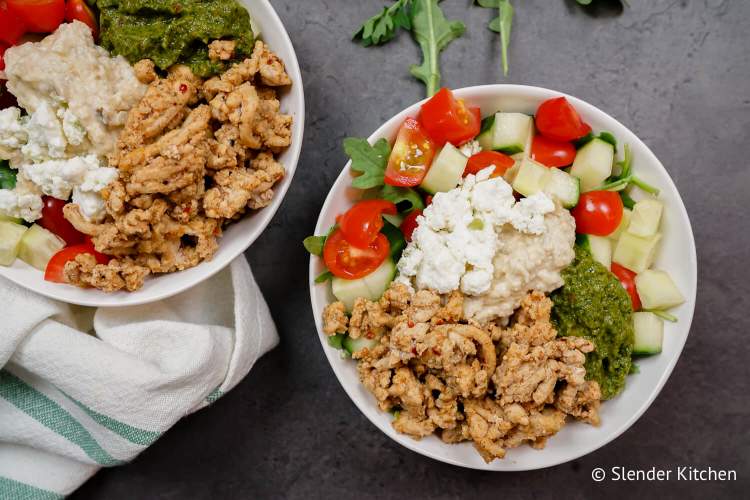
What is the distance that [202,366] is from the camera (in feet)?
9.37

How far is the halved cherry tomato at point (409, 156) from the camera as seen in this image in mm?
2699

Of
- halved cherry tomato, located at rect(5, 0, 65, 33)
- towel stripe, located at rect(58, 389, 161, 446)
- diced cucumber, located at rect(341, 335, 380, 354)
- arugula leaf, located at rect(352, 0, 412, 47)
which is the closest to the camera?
halved cherry tomato, located at rect(5, 0, 65, 33)

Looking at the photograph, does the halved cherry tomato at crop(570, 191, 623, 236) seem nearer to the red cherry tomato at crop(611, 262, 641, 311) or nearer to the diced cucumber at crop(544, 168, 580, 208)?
the diced cucumber at crop(544, 168, 580, 208)

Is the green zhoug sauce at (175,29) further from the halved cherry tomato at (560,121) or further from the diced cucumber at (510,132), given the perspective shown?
the halved cherry tomato at (560,121)

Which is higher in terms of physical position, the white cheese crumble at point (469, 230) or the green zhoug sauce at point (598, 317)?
the white cheese crumble at point (469, 230)

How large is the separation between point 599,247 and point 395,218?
90 cm

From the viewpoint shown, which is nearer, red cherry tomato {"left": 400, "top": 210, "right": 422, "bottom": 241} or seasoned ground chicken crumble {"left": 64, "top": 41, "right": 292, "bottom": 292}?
seasoned ground chicken crumble {"left": 64, "top": 41, "right": 292, "bottom": 292}

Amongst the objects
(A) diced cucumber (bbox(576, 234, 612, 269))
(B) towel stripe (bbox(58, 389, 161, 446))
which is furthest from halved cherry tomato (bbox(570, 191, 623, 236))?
(B) towel stripe (bbox(58, 389, 161, 446))

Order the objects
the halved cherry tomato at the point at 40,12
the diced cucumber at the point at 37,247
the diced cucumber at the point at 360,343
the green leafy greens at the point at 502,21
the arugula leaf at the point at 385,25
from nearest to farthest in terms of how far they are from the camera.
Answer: the halved cherry tomato at the point at 40,12, the diced cucumber at the point at 37,247, the diced cucumber at the point at 360,343, the green leafy greens at the point at 502,21, the arugula leaf at the point at 385,25

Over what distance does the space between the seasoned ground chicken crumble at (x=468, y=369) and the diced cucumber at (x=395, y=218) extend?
0.30 metres

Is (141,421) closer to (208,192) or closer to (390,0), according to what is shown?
(208,192)

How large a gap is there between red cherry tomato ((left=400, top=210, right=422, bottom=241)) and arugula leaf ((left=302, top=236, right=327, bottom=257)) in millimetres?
367

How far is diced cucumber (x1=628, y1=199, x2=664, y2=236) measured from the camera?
8.86 feet

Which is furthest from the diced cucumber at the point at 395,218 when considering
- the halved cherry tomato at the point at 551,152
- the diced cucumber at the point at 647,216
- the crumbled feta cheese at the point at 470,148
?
the diced cucumber at the point at 647,216
